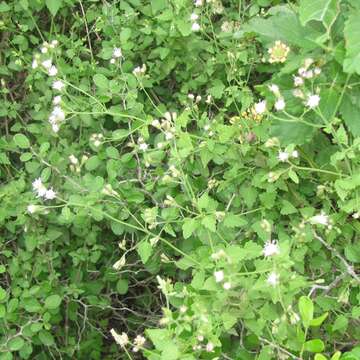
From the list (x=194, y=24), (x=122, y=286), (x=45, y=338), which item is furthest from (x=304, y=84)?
(x=45, y=338)

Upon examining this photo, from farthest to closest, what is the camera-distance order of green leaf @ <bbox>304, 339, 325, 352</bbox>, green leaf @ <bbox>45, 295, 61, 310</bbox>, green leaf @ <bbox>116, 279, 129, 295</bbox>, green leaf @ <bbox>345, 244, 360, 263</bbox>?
green leaf @ <bbox>116, 279, 129, 295</bbox> < green leaf @ <bbox>45, 295, 61, 310</bbox> < green leaf @ <bbox>345, 244, 360, 263</bbox> < green leaf @ <bbox>304, 339, 325, 352</bbox>

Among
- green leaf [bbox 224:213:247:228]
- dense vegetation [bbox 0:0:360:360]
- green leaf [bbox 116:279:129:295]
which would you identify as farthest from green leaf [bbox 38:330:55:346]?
green leaf [bbox 224:213:247:228]

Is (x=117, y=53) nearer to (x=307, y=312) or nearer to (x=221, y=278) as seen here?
(x=221, y=278)

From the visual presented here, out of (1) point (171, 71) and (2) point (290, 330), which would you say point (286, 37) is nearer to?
(1) point (171, 71)

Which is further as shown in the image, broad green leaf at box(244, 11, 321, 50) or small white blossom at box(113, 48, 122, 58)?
small white blossom at box(113, 48, 122, 58)

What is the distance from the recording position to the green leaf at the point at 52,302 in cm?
204

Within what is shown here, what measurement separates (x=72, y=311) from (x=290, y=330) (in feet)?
3.18

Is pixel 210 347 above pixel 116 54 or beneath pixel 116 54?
beneath

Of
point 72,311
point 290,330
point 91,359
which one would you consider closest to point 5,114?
point 72,311

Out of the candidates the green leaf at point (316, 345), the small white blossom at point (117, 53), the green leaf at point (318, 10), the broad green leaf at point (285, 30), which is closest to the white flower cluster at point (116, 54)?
the small white blossom at point (117, 53)

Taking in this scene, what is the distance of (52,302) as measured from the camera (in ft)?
6.71

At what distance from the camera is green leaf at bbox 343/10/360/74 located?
1.61 metres

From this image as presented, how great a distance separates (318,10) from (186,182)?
0.59 meters

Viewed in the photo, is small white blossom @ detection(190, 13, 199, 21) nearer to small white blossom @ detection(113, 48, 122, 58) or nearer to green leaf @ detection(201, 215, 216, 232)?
small white blossom @ detection(113, 48, 122, 58)
